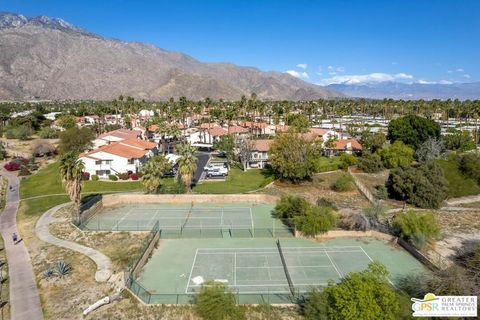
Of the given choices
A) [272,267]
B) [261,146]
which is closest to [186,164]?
[272,267]

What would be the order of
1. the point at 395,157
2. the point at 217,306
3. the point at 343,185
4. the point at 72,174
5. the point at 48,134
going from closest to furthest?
the point at 217,306, the point at 72,174, the point at 343,185, the point at 395,157, the point at 48,134

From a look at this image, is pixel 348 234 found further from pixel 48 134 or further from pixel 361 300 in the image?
pixel 48 134

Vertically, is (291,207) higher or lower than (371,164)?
lower

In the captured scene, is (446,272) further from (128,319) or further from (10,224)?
(10,224)

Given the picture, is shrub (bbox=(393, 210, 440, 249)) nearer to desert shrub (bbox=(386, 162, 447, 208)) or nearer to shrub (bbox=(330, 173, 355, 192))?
desert shrub (bbox=(386, 162, 447, 208))

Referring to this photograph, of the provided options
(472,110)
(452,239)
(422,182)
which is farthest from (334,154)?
(472,110)

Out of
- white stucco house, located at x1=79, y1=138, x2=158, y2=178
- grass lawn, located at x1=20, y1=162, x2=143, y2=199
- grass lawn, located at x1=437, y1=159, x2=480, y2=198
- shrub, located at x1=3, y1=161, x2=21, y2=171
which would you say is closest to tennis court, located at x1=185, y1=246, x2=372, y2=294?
grass lawn, located at x1=437, y1=159, x2=480, y2=198
